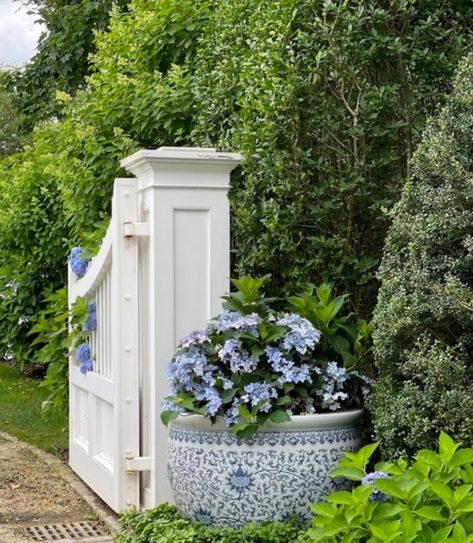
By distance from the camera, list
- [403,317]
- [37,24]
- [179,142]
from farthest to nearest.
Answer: [37,24] → [179,142] → [403,317]

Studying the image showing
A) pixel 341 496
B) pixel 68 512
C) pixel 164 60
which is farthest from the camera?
pixel 164 60

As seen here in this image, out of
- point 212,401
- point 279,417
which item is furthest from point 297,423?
point 212,401

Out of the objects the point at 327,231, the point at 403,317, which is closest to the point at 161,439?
the point at 327,231

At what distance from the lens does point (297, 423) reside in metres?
3.29

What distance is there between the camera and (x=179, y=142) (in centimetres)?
557

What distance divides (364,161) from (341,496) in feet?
5.50

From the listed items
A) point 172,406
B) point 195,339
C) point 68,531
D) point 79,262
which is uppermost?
point 79,262

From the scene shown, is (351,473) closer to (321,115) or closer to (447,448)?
(447,448)

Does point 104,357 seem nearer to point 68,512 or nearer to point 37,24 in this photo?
point 68,512

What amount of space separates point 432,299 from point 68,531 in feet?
7.33

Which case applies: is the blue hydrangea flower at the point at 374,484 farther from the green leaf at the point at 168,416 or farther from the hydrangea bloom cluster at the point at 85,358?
the hydrangea bloom cluster at the point at 85,358

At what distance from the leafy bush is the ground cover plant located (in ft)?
10.2

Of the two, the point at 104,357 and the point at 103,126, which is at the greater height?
the point at 103,126

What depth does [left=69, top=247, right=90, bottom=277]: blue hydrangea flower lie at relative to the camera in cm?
516
